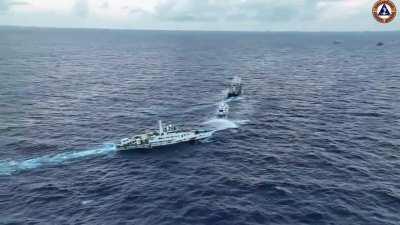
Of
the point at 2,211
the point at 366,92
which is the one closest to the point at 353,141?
the point at 366,92

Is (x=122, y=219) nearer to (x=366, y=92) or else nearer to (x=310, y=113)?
(x=310, y=113)

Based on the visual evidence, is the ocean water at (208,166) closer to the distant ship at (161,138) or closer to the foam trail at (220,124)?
the foam trail at (220,124)

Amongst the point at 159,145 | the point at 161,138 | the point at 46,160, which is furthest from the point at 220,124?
the point at 46,160

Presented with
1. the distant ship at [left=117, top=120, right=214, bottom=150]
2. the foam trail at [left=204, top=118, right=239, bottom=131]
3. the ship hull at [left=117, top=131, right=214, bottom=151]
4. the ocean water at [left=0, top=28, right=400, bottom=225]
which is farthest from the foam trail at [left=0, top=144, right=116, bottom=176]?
the foam trail at [left=204, top=118, right=239, bottom=131]

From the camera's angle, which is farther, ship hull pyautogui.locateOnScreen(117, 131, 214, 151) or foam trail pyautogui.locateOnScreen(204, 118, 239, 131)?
foam trail pyautogui.locateOnScreen(204, 118, 239, 131)

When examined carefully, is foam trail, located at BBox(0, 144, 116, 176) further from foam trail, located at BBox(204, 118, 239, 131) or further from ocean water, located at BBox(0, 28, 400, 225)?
foam trail, located at BBox(204, 118, 239, 131)

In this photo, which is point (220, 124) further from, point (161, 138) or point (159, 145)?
point (159, 145)

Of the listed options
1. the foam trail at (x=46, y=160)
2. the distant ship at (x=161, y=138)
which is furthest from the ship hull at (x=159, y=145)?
the foam trail at (x=46, y=160)
